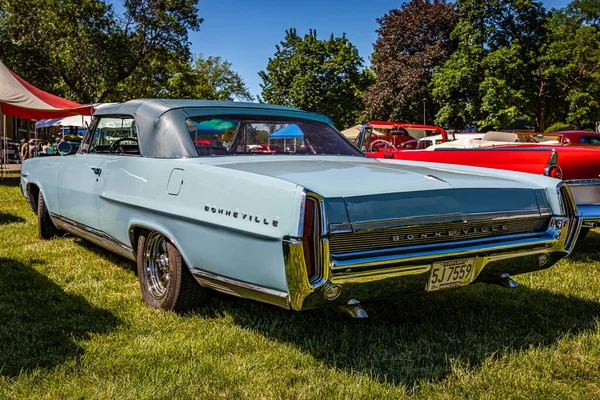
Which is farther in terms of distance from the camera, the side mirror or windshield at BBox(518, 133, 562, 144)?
windshield at BBox(518, 133, 562, 144)

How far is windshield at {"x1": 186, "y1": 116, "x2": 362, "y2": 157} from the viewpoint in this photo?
3.62m

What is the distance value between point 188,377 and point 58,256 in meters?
3.00

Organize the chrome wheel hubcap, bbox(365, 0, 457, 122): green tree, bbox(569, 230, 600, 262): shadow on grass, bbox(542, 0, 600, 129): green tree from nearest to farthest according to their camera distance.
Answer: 1. the chrome wheel hubcap
2. bbox(569, 230, 600, 262): shadow on grass
3. bbox(542, 0, 600, 129): green tree
4. bbox(365, 0, 457, 122): green tree

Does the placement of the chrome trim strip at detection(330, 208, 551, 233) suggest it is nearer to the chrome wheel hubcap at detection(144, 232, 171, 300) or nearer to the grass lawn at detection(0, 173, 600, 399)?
the grass lawn at detection(0, 173, 600, 399)

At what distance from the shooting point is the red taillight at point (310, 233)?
7.85ft

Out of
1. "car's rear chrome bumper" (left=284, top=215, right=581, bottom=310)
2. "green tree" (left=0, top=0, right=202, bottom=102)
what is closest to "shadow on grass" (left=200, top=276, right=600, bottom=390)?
"car's rear chrome bumper" (left=284, top=215, right=581, bottom=310)

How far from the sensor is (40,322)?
3.29 meters

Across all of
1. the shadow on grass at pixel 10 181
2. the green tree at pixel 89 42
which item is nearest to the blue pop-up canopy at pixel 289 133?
the shadow on grass at pixel 10 181

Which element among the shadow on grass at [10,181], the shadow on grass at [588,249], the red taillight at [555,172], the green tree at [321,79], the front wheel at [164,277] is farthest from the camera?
the green tree at [321,79]

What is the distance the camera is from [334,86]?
1499 inches

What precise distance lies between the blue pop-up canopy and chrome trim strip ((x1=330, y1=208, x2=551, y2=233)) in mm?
1603

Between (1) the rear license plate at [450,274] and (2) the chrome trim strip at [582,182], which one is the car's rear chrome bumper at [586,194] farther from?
(1) the rear license plate at [450,274]

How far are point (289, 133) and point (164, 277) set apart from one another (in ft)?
4.40

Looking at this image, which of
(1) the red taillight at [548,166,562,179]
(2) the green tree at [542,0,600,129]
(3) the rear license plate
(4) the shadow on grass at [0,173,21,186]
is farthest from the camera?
(2) the green tree at [542,0,600,129]
